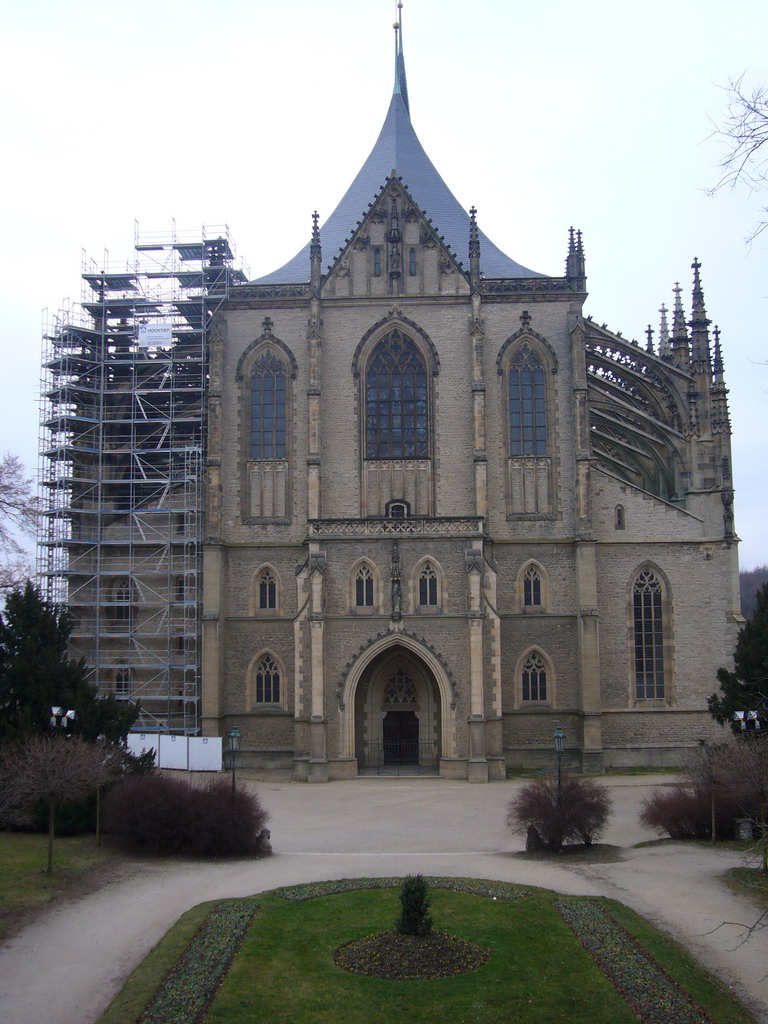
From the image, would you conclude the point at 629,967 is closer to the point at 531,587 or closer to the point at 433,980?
the point at 433,980

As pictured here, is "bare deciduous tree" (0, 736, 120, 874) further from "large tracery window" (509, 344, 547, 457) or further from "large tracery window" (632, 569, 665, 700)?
"large tracery window" (632, 569, 665, 700)

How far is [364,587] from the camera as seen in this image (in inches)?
1399

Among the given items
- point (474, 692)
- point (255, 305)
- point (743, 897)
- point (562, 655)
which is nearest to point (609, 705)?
point (562, 655)

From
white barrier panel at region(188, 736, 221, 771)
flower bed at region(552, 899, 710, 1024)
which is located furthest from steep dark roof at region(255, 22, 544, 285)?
flower bed at region(552, 899, 710, 1024)

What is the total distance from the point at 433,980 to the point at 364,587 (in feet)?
71.3

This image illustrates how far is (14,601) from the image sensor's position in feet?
85.9

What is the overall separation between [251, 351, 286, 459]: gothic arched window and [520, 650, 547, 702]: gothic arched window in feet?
41.6

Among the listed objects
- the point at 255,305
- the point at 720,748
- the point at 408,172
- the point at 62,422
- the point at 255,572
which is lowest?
the point at 720,748

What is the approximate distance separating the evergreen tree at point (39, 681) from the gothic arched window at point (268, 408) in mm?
13567

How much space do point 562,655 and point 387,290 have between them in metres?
16.0

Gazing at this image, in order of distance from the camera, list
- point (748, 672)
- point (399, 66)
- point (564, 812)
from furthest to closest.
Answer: point (399, 66) < point (748, 672) < point (564, 812)

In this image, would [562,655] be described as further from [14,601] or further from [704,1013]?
[704,1013]

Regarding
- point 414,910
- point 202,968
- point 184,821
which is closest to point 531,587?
point 184,821

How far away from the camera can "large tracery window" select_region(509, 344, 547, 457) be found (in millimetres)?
38188
